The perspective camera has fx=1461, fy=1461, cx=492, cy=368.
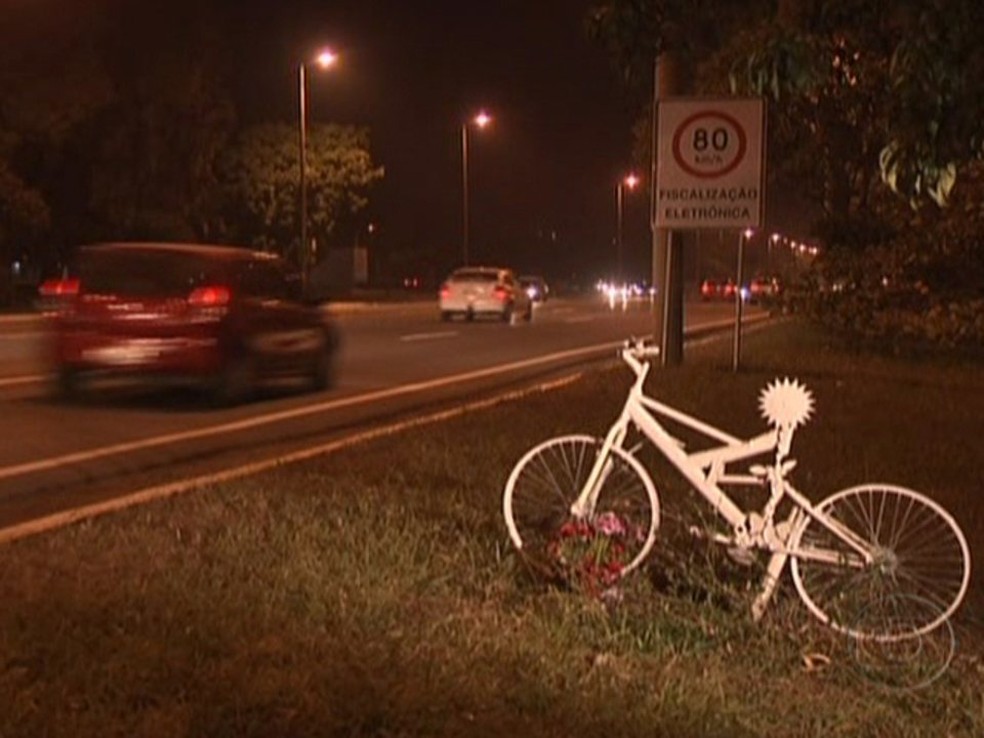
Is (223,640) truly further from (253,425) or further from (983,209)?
(983,209)

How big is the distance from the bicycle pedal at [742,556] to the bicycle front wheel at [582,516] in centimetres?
42

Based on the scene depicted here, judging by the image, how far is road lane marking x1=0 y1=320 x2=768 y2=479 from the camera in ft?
35.8

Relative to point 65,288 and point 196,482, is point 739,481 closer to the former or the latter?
point 196,482

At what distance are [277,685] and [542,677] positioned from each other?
96 centimetres

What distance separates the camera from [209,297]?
14.6m

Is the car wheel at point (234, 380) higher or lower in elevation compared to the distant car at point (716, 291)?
higher

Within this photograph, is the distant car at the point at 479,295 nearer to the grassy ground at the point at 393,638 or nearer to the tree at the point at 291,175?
the tree at the point at 291,175

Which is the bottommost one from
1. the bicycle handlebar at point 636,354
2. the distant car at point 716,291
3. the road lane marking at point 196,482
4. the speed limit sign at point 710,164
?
the distant car at point 716,291

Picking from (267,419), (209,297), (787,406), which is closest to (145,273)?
(209,297)

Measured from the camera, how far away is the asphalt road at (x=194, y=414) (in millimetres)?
10258

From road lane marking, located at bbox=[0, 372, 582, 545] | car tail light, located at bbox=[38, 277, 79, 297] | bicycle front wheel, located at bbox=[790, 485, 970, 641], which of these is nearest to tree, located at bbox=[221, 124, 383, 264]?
car tail light, located at bbox=[38, 277, 79, 297]

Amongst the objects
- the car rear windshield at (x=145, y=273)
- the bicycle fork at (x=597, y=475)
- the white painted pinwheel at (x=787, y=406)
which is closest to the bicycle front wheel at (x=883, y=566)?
the white painted pinwheel at (x=787, y=406)

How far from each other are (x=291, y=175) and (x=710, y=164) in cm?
3874

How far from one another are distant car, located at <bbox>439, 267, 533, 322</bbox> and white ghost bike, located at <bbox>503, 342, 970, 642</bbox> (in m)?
29.7
